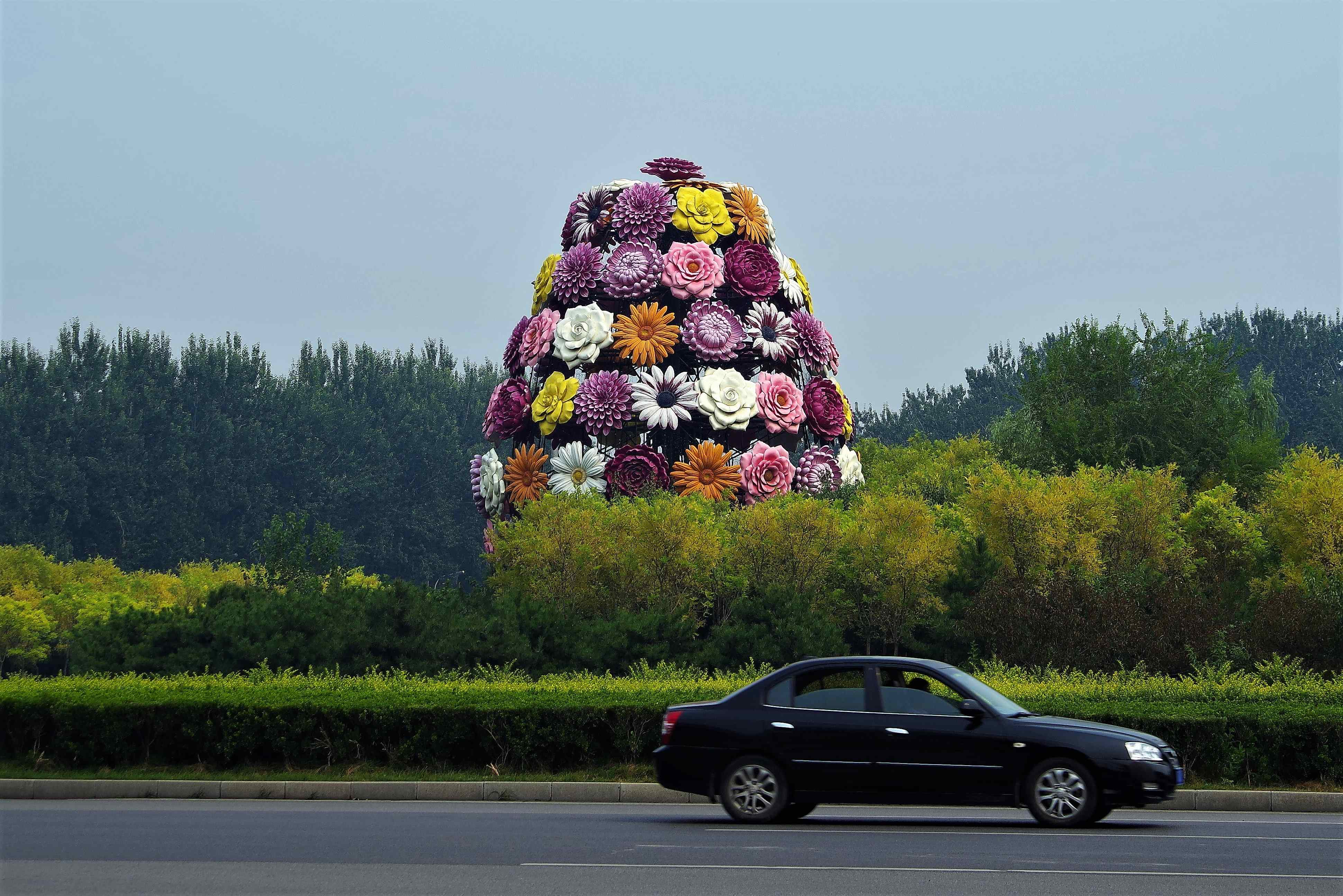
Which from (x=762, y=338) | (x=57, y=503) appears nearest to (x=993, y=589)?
(x=762, y=338)

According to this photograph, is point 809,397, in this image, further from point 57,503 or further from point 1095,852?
point 57,503

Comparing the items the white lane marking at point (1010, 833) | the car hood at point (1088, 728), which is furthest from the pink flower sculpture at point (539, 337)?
the white lane marking at point (1010, 833)

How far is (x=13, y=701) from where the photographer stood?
1850 cm

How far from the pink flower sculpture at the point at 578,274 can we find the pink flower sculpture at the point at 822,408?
225 inches

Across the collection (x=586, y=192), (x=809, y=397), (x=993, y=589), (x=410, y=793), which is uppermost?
(x=586, y=192)

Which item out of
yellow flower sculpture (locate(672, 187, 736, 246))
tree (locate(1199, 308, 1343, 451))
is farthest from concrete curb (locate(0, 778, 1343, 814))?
tree (locate(1199, 308, 1343, 451))

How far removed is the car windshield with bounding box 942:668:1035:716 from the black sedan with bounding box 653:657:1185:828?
0.02m

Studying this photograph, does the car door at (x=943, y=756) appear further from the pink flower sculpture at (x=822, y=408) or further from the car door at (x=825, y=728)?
the pink flower sculpture at (x=822, y=408)

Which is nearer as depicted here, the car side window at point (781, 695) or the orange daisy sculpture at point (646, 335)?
the car side window at point (781, 695)

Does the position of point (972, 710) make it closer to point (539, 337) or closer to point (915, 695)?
point (915, 695)

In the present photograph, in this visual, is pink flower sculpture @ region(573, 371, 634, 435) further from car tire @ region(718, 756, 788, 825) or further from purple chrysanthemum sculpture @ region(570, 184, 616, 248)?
car tire @ region(718, 756, 788, 825)

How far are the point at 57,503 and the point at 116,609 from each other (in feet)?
115

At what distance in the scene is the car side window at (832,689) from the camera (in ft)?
46.0

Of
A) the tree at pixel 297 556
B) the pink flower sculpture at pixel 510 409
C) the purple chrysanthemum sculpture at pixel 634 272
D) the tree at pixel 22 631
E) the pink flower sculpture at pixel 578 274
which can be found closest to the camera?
the purple chrysanthemum sculpture at pixel 634 272
